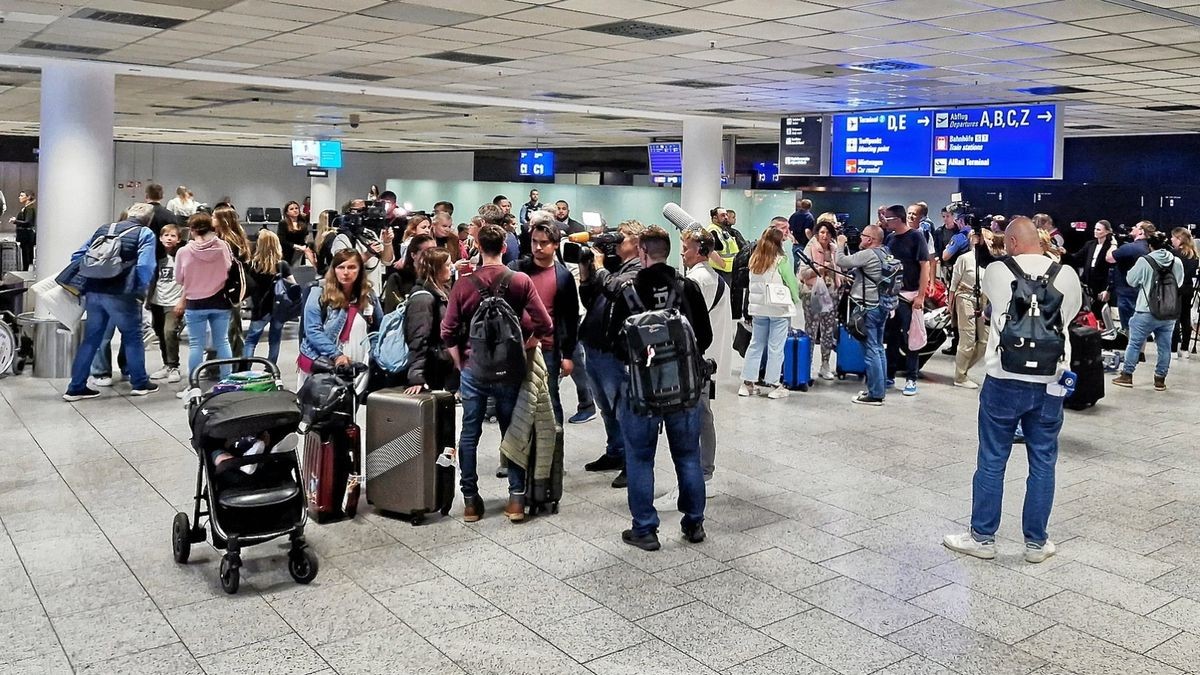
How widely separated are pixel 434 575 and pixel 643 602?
94 cm

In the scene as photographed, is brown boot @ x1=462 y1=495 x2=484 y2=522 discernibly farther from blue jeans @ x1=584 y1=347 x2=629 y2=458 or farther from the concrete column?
the concrete column

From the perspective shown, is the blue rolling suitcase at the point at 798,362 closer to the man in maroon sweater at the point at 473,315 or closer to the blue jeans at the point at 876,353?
the blue jeans at the point at 876,353

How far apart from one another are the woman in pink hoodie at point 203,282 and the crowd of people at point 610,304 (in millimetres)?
15

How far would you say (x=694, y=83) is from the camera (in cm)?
1188

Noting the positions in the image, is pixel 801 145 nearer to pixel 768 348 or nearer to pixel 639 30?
pixel 768 348

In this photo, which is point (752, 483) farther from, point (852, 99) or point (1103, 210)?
point (1103, 210)

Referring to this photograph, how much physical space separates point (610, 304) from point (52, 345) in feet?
20.5

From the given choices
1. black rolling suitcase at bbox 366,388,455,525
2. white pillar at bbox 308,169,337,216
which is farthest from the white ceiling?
white pillar at bbox 308,169,337,216

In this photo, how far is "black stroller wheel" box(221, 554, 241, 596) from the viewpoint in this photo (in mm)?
4602

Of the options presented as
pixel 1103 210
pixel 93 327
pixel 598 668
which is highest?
pixel 1103 210

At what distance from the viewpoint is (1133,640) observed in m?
4.37

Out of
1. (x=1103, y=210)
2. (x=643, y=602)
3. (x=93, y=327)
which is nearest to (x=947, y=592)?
(x=643, y=602)

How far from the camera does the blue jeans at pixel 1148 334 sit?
1033 cm

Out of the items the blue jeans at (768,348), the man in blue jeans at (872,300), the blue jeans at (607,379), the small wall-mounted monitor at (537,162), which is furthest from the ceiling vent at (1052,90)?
the small wall-mounted monitor at (537,162)
